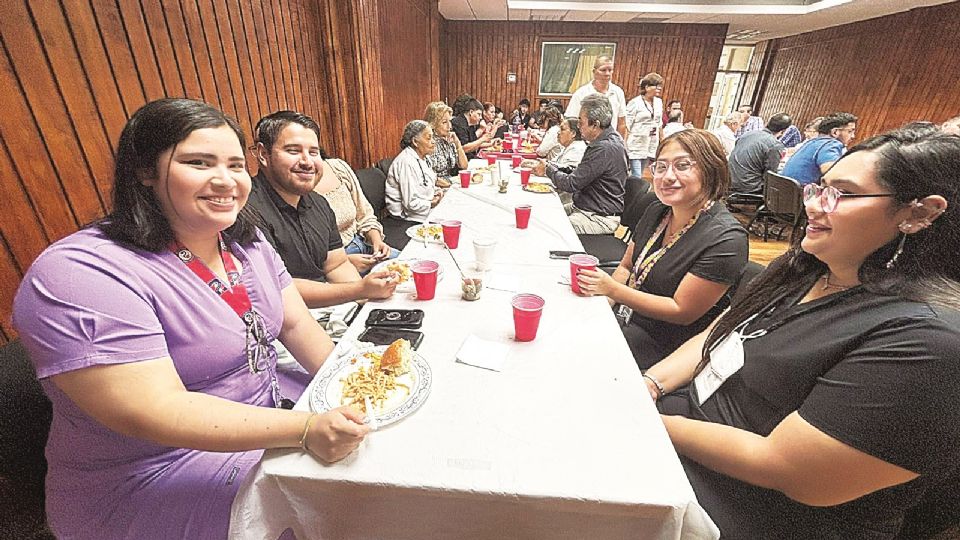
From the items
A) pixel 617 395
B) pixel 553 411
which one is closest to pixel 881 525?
pixel 617 395

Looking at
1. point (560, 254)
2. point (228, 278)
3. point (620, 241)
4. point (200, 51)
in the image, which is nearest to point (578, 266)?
point (560, 254)

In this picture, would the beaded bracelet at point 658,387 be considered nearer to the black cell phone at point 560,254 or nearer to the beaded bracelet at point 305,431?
the black cell phone at point 560,254

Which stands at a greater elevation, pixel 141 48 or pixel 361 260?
pixel 141 48

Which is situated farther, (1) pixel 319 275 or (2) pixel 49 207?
(1) pixel 319 275

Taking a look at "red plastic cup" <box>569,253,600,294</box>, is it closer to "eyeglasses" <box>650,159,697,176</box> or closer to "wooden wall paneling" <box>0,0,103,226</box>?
"eyeglasses" <box>650,159,697,176</box>

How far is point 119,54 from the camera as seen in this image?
1.90 meters

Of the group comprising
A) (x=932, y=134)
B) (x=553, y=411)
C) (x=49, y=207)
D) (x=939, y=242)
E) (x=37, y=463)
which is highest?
(x=932, y=134)

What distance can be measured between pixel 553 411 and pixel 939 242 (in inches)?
37.4

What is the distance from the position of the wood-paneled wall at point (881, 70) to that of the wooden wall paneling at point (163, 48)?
7.87 m

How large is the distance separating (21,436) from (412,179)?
110 inches

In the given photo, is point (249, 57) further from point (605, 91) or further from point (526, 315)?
point (605, 91)

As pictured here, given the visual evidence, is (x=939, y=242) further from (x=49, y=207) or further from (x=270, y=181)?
(x=49, y=207)

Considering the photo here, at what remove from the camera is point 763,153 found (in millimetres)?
5047

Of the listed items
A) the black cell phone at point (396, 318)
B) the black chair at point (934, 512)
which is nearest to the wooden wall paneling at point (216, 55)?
the black cell phone at point (396, 318)
